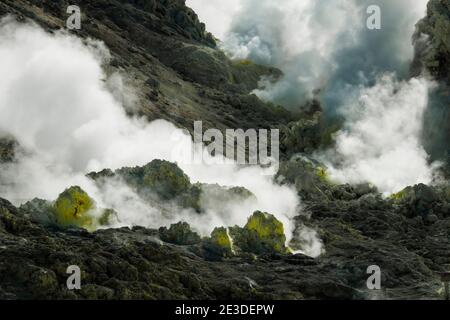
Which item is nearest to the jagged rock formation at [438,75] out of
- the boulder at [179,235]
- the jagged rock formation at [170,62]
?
the jagged rock formation at [170,62]

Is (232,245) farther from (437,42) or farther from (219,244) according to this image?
(437,42)

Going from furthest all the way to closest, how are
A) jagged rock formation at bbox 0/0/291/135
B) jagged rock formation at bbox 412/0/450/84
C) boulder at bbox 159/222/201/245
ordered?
1. jagged rock formation at bbox 0/0/291/135
2. jagged rock formation at bbox 412/0/450/84
3. boulder at bbox 159/222/201/245

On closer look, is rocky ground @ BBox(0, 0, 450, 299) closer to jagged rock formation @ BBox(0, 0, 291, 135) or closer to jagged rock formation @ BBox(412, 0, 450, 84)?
jagged rock formation @ BBox(412, 0, 450, 84)

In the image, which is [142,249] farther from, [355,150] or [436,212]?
[355,150]

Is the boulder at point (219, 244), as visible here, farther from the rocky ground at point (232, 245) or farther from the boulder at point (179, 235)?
the boulder at point (179, 235)

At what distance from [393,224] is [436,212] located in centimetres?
271

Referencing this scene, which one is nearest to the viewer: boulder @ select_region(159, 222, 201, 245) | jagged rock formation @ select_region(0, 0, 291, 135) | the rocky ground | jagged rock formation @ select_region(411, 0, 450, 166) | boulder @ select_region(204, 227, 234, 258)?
the rocky ground

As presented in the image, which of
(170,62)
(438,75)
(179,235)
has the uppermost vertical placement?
(170,62)

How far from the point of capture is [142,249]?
17.0 meters

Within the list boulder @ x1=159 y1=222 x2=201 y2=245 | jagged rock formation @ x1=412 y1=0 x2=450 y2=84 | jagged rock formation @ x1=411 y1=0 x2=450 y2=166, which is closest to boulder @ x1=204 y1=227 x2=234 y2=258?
boulder @ x1=159 y1=222 x2=201 y2=245

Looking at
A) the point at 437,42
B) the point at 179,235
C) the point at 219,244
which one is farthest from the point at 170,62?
the point at 219,244

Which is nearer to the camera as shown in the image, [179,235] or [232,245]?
[179,235]

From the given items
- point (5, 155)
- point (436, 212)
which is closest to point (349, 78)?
point (436, 212)

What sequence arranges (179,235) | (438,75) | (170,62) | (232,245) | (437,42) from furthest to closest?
(170,62) → (437,42) → (438,75) → (232,245) → (179,235)
